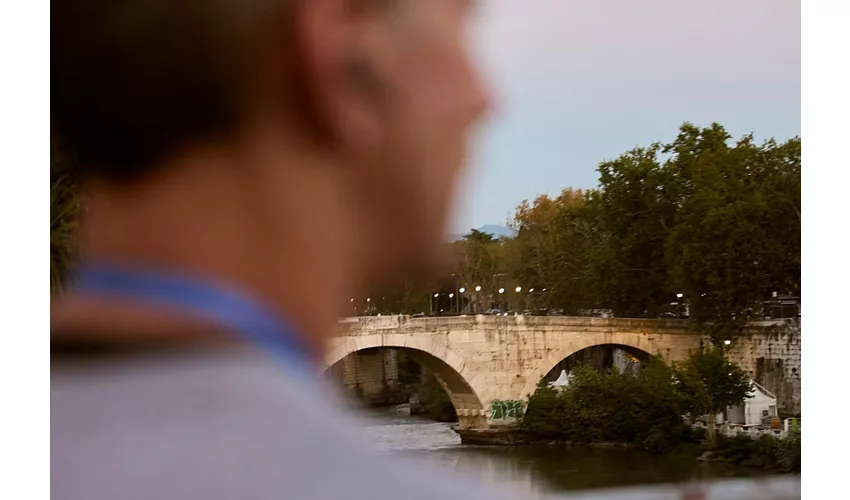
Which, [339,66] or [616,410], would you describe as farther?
[616,410]

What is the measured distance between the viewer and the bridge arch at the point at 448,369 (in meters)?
2.36

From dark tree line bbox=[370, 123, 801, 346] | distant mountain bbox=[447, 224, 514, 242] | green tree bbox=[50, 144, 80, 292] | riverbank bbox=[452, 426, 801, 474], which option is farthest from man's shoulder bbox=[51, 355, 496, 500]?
dark tree line bbox=[370, 123, 801, 346]

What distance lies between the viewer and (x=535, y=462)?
239cm

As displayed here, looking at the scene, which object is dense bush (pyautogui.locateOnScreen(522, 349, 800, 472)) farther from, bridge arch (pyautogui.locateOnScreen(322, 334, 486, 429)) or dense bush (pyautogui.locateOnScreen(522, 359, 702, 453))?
bridge arch (pyautogui.locateOnScreen(322, 334, 486, 429))

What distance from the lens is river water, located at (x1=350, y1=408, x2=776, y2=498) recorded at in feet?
6.89

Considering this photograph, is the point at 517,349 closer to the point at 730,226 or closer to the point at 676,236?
the point at 676,236

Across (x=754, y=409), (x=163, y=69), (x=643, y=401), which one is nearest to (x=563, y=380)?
(x=643, y=401)

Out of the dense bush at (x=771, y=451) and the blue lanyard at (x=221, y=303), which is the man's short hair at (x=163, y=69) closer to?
the blue lanyard at (x=221, y=303)

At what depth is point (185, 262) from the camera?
1404mm

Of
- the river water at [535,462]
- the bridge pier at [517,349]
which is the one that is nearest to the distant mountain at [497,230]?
the bridge pier at [517,349]

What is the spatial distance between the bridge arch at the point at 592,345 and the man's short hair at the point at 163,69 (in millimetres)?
1215

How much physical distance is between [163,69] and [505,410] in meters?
1.34

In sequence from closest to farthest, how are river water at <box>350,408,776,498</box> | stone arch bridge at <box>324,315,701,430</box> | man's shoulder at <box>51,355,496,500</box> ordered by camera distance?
1. man's shoulder at <box>51,355,496,500</box>
2. river water at <box>350,408,776,498</box>
3. stone arch bridge at <box>324,315,701,430</box>

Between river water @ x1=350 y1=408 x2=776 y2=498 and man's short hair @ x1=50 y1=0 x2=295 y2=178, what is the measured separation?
783 millimetres
